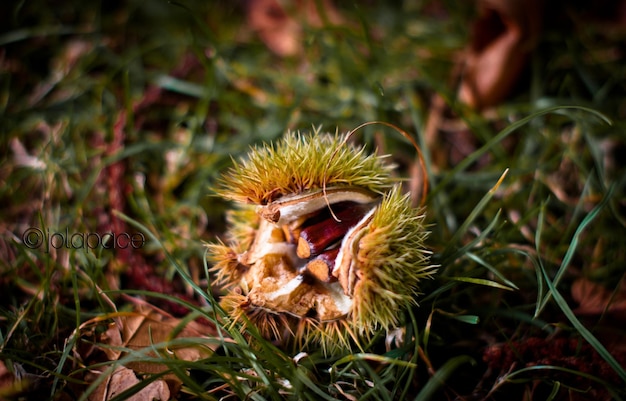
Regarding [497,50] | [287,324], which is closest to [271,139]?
[287,324]

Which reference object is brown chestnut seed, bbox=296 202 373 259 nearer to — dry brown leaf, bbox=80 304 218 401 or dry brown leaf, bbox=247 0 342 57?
dry brown leaf, bbox=80 304 218 401

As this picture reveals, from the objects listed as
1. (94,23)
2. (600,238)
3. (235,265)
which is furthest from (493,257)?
(94,23)

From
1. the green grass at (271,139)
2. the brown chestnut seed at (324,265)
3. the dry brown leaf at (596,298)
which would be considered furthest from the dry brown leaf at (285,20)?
the dry brown leaf at (596,298)

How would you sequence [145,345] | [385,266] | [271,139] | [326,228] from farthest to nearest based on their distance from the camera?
[271,139]
[145,345]
[326,228]
[385,266]

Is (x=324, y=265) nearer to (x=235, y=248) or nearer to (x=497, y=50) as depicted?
(x=235, y=248)

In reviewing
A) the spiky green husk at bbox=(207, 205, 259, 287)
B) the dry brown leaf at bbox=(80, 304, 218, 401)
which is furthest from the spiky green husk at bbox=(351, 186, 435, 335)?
A: the dry brown leaf at bbox=(80, 304, 218, 401)

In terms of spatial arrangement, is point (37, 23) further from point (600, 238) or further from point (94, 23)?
point (600, 238)

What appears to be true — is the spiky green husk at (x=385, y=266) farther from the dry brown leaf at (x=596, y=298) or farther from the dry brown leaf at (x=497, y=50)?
the dry brown leaf at (x=497, y=50)
